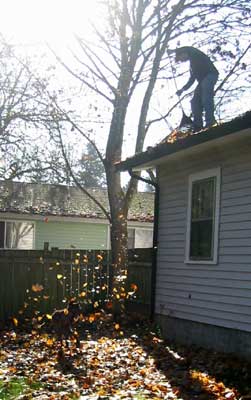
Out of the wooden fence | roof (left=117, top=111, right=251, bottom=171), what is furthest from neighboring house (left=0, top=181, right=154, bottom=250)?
roof (left=117, top=111, right=251, bottom=171)

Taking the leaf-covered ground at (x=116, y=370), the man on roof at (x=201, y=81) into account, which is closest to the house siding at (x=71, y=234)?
the leaf-covered ground at (x=116, y=370)

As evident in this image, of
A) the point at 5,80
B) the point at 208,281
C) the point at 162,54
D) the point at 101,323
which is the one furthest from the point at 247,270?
the point at 5,80

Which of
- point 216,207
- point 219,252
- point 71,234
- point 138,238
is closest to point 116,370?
point 219,252

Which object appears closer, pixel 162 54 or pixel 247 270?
pixel 247 270

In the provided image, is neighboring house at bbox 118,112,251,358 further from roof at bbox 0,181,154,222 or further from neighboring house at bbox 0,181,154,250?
roof at bbox 0,181,154,222

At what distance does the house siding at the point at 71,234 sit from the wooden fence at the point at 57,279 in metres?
8.53

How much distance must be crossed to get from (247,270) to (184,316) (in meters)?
2.07

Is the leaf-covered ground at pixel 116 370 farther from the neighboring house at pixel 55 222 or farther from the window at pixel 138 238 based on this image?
the window at pixel 138 238

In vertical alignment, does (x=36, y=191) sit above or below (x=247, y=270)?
above

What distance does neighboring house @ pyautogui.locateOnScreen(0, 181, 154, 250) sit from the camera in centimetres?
2153

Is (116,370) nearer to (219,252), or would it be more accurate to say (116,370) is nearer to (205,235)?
(219,252)

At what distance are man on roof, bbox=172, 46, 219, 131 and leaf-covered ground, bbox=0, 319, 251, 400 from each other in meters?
3.88

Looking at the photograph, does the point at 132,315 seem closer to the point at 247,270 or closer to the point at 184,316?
the point at 184,316

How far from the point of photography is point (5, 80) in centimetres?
2031
